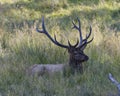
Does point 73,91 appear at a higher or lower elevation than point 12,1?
lower

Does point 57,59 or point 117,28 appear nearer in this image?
point 57,59

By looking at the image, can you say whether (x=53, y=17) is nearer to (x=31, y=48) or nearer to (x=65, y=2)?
(x=65, y=2)

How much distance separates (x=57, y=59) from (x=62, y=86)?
57.2 inches

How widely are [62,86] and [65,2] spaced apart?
7787mm

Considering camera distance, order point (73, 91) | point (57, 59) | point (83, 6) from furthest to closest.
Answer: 1. point (83, 6)
2. point (57, 59)
3. point (73, 91)

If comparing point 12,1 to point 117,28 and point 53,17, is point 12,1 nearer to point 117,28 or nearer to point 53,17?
point 53,17

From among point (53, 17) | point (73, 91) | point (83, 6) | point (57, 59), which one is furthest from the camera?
point (83, 6)

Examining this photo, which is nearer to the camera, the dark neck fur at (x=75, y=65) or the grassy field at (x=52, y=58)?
the grassy field at (x=52, y=58)

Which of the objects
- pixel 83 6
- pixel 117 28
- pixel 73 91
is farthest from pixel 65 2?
pixel 73 91

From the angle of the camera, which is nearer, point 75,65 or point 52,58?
point 75,65

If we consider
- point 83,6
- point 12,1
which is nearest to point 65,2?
point 83,6

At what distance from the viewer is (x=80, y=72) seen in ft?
22.9

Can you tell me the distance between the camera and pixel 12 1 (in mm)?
14031

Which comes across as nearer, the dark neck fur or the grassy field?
the grassy field
